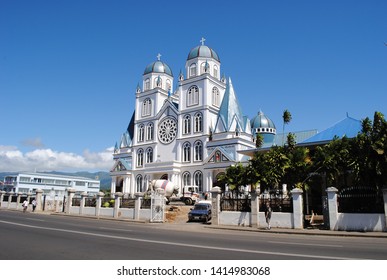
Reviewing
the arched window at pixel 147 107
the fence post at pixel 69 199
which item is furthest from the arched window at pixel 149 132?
the fence post at pixel 69 199

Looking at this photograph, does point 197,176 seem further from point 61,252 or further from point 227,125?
point 61,252

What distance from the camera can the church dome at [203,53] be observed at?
5472 centimetres

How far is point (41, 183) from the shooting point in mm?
105625

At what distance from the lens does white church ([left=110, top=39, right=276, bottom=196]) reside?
4809 centimetres

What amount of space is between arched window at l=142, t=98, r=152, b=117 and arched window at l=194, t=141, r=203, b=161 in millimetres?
12896

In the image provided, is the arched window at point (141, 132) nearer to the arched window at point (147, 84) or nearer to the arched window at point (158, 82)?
the arched window at point (147, 84)

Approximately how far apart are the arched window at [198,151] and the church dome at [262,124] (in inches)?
532

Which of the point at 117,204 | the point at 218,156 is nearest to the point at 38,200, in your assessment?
the point at 117,204

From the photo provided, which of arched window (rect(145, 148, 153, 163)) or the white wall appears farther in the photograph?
arched window (rect(145, 148, 153, 163))

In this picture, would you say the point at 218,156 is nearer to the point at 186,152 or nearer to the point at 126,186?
the point at 186,152

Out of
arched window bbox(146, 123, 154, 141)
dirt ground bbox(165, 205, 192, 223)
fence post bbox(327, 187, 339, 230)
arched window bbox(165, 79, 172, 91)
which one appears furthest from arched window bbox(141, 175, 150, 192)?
fence post bbox(327, 187, 339, 230)

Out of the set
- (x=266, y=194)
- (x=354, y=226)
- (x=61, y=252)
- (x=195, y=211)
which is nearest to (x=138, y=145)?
(x=195, y=211)

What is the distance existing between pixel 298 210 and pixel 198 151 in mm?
31304

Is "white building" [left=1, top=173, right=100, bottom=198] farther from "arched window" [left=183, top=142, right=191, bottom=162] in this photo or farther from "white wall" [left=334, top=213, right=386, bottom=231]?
"white wall" [left=334, top=213, right=386, bottom=231]
